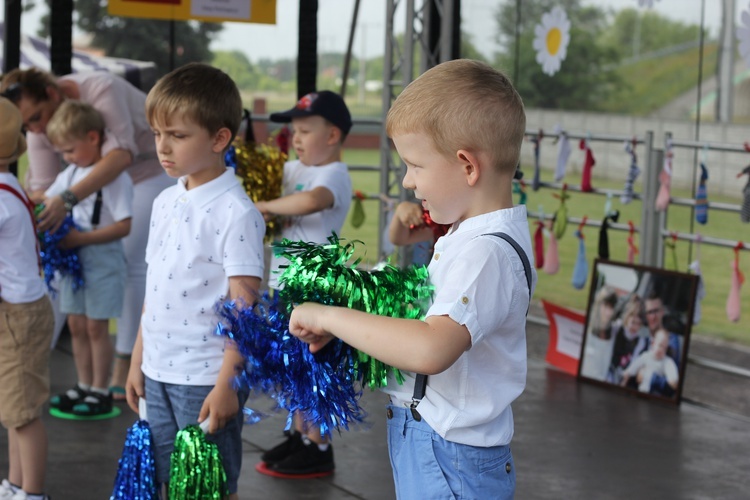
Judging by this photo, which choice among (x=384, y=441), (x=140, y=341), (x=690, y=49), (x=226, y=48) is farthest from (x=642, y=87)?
(x=140, y=341)

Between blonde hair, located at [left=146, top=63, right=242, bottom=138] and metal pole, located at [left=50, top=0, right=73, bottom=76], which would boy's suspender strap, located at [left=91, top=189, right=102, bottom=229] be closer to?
metal pole, located at [left=50, top=0, right=73, bottom=76]

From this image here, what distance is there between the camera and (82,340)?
501cm

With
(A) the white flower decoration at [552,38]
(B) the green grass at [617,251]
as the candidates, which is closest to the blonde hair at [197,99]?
(A) the white flower decoration at [552,38]

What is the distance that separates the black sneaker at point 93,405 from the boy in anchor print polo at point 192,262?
7.01 ft

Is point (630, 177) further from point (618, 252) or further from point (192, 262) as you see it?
point (618, 252)

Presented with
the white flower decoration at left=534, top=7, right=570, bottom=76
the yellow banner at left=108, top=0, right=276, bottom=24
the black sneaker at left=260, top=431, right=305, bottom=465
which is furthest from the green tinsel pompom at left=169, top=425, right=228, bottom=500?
the white flower decoration at left=534, top=7, right=570, bottom=76

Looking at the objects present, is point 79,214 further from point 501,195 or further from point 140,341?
point 501,195

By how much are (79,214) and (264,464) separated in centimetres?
151

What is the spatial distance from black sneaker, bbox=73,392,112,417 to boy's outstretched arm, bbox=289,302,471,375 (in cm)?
329

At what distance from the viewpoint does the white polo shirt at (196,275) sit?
9.06ft

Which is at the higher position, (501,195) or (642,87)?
(642,87)

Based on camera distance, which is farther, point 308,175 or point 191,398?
point 308,175

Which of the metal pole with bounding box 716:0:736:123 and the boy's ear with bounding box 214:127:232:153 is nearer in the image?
the boy's ear with bounding box 214:127:232:153

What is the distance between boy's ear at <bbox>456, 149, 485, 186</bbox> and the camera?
72.6 inches
